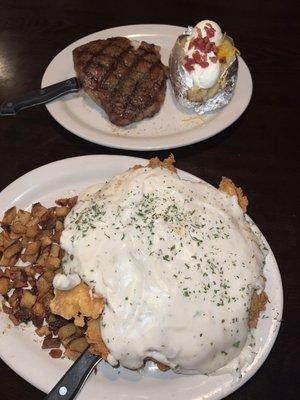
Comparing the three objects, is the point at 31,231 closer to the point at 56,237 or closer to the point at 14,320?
the point at 56,237

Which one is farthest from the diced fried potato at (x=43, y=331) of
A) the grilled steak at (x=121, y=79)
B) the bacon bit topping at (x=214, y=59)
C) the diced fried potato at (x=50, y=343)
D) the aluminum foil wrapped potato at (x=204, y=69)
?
the bacon bit topping at (x=214, y=59)

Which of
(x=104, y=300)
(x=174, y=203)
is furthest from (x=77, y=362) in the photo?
(x=174, y=203)

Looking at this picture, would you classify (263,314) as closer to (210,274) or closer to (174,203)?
(210,274)

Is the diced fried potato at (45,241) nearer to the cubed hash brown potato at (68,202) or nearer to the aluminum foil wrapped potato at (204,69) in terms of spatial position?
the cubed hash brown potato at (68,202)

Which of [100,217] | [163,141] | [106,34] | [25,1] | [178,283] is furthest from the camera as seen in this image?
[25,1]

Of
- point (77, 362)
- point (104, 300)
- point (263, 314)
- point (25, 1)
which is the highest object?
point (25, 1)

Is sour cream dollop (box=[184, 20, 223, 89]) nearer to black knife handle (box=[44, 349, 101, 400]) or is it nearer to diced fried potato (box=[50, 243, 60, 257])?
diced fried potato (box=[50, 243, 60, 257])

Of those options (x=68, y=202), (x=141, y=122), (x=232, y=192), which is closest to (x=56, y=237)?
(x=68, y=202)

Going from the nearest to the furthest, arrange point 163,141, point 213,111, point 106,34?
point 163,141
point 213,111
point 106,34
